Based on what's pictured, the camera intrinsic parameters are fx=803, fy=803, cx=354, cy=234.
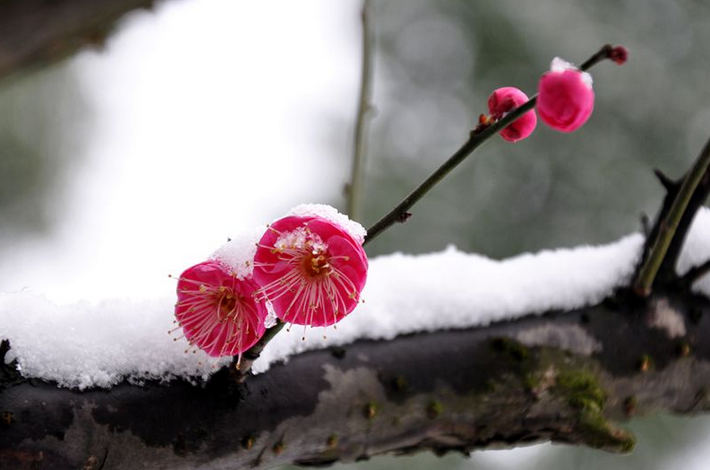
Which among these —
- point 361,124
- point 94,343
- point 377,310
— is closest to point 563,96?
point 377,310

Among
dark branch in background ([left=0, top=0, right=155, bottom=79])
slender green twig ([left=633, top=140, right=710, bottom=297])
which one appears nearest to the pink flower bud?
slender green twig ([left=633, top=140, right=710, bottom=297])

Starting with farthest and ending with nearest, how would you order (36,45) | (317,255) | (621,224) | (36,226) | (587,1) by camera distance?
1. (36,226)
2. (587,1)
3. (621,224)
4. (36,45)
5. (317,255)

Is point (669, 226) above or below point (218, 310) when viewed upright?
above

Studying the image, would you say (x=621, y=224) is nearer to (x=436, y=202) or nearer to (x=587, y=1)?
(x=436, y=202)

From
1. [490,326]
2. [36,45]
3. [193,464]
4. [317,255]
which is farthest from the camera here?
A: [36,45]

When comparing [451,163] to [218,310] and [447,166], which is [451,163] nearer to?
[447,166]

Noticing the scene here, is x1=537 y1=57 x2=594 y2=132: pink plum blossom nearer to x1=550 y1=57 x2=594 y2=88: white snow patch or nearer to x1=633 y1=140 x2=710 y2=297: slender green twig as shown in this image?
x1=550 y1=57 x2=594 y2=88: white snow patch

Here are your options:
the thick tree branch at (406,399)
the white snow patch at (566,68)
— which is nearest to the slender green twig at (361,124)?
the thick tree branch at (406,399)

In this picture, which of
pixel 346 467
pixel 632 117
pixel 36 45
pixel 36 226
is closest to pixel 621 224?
pixel 632 117
